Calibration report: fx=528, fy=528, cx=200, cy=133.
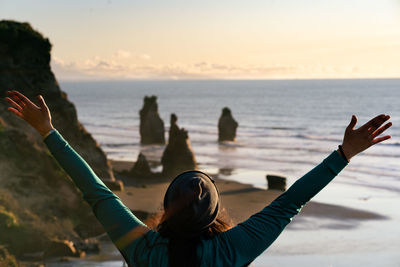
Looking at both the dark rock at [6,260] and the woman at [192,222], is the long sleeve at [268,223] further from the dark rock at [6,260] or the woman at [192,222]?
the dark rock at [6,260]

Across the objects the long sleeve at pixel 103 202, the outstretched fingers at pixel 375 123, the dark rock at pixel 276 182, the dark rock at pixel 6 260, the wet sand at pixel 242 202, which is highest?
the outstretched fingers at pixel 375 123

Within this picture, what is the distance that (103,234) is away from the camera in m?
18.1

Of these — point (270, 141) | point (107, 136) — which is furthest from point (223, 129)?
point (107, 136)

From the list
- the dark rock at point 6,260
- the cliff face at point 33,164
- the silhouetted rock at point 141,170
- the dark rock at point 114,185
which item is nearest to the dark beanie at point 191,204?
the dark rock at point 6,260

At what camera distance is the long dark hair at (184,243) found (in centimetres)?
186

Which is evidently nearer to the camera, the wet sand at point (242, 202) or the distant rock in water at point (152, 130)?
the wet sand at point (242, 202)

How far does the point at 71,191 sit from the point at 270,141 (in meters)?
45.2

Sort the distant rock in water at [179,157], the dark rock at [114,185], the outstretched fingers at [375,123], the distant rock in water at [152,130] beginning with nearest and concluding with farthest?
the outstretched fingers at [375,123] → the dark rock at [114,185] → the distant rock in water at [179,157] → the distant rock in water at [152,130]

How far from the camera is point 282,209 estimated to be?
1.99 m

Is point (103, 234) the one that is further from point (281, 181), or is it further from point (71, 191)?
point (281, 181)

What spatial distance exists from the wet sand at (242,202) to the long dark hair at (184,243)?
19.2 metres

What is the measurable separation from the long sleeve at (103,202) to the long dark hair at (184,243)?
87 millimetres

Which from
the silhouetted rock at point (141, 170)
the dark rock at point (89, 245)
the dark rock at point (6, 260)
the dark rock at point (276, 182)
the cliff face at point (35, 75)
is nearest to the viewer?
the dark rock at point (6, 260)

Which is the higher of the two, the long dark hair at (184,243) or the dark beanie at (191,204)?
the dark beanie at (191,204)
